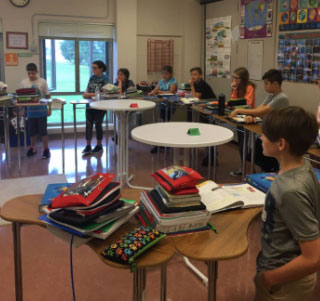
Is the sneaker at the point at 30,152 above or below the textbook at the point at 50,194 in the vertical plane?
below

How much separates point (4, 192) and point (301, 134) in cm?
368

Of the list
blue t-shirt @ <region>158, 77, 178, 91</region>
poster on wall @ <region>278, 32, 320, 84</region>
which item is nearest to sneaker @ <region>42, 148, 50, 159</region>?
blue t-shirt @ <region>158, 77, 178, 91</region>

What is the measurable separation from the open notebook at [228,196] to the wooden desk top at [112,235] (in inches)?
12.7

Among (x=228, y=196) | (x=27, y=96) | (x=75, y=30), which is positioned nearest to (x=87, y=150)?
(x=27, y=96)

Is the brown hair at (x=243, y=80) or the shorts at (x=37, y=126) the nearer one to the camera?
the brown hair at (x=243, y=80)

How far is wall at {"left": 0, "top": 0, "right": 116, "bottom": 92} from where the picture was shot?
6406mm

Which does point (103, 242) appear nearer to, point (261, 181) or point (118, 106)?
point (261, 181)

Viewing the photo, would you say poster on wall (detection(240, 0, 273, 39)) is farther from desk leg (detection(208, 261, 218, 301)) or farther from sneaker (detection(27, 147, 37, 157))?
desk leg (detection(208, 261, 218, 301))

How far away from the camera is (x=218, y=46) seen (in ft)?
22.8

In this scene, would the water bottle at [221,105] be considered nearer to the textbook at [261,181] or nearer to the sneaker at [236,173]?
the sneaker at [236,173]

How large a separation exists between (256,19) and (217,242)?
16.3 ft

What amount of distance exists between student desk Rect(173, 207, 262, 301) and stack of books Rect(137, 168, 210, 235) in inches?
1.5

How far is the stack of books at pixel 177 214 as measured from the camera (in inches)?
60.2

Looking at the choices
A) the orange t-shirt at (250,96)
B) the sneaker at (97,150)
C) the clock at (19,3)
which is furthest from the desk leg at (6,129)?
the orange t-shirt at (250,96)
